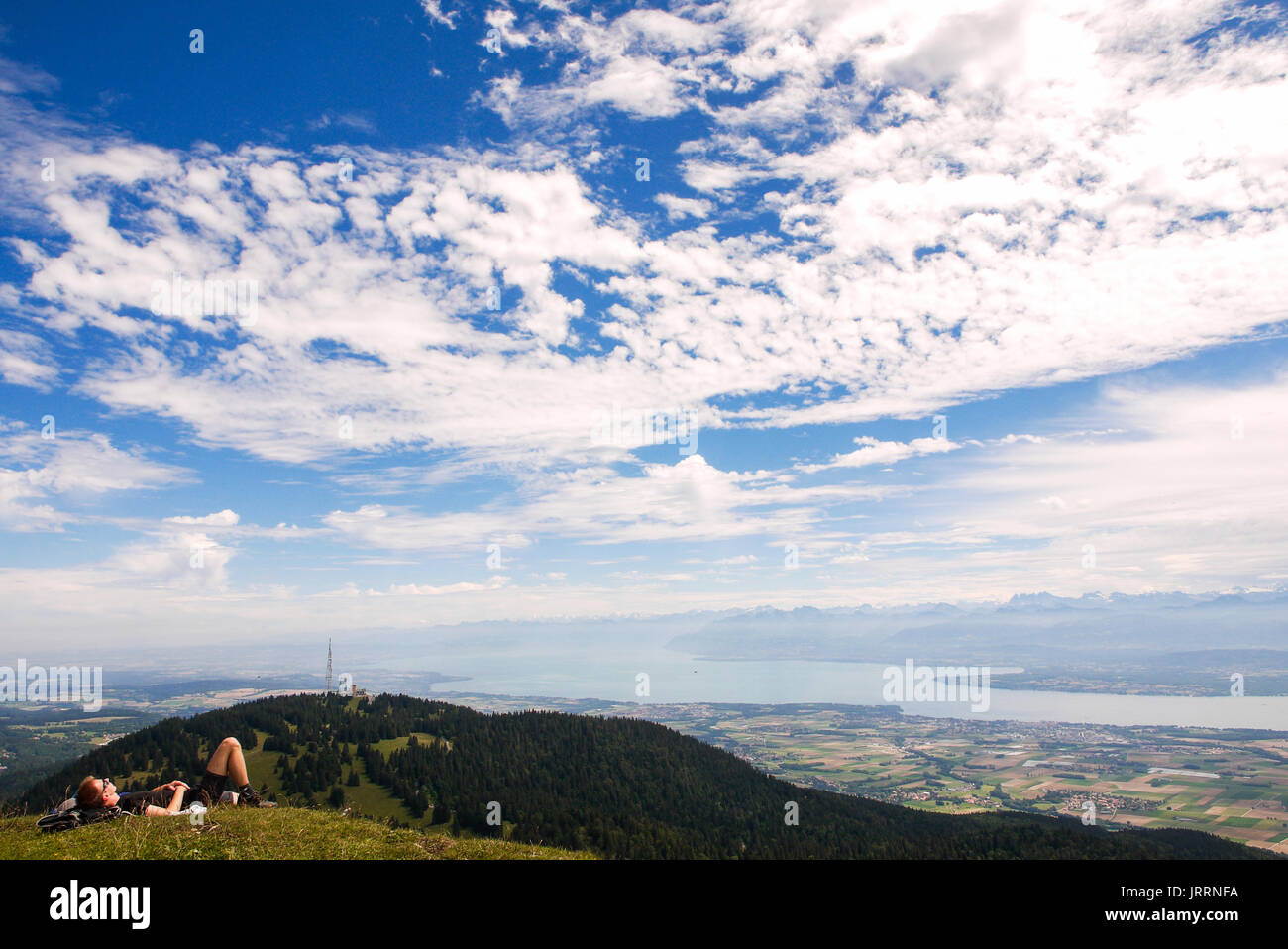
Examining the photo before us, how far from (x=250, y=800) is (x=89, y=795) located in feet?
15.1

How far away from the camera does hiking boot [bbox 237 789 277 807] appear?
21.2 metres

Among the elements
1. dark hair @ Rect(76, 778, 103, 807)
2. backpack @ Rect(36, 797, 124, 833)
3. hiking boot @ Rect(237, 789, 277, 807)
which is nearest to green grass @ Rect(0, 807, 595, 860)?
backpack @ Rect(36, 797, 124, 833)

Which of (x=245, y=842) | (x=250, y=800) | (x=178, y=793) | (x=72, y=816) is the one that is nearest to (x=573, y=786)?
(x=250, y=800)

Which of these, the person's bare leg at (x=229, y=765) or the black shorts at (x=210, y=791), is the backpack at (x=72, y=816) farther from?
the person's bare leg at (x=229, y=765)

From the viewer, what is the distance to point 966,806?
6088 inches

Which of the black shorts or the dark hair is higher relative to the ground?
the dark hair

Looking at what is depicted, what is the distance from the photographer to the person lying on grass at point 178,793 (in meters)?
18.5

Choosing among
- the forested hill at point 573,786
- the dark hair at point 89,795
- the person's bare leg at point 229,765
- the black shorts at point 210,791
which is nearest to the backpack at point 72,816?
the dark hair at point 89,795

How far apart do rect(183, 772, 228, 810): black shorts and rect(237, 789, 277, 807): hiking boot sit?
630 mm

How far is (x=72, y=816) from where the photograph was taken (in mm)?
17359

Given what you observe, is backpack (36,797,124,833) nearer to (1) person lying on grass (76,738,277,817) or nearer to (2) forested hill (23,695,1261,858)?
(1) person lying on grass (76,738,277,817)
